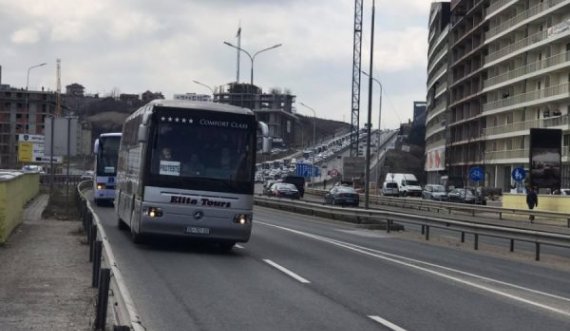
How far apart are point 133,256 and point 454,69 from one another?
9878 cm

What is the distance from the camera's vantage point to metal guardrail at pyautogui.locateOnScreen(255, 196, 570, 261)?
2100 cm

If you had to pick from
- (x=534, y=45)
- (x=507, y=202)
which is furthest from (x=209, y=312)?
(x=534, y=45)

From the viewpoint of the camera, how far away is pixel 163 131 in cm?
1777

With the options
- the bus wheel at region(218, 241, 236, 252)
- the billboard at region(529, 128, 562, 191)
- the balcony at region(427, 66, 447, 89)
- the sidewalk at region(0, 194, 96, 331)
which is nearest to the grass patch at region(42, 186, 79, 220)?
the sidewalk at region(0, 194, 96, 331)

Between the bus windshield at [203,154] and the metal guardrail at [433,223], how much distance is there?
327 inches

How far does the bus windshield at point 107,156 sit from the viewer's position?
39969 mm

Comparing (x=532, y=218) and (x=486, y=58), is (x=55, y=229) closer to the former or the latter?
(x=532, y=218)

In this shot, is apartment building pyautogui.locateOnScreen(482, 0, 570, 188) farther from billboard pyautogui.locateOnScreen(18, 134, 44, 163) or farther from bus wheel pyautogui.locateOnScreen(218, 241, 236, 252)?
bus wheel pyautogui.locateOnScreen(218, 241, 236, 252)

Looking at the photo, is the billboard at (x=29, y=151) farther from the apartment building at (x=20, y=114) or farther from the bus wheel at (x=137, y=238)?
the bus wheel at (x=137, y=238)

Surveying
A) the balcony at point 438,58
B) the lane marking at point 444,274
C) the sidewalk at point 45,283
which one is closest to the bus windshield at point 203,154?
the sidewalk at point 45,283

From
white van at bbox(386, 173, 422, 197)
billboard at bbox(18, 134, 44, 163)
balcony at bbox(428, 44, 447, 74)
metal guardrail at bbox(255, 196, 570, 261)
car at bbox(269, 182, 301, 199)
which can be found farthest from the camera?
balcony at bbox(428, 44, 447, 74)

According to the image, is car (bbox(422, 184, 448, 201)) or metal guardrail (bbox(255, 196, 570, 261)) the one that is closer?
metal guardrail (bbox(255, 196, 570, 261))

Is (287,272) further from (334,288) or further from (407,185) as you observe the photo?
(407,185)

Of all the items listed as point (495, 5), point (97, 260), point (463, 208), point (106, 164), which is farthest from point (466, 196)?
point (97, 260)
